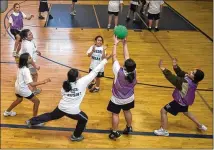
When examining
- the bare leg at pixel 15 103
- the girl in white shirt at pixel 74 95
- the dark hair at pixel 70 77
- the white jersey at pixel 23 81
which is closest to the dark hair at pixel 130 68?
the girl in white shirt at pixel 74 95

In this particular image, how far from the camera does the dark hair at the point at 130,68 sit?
443cm

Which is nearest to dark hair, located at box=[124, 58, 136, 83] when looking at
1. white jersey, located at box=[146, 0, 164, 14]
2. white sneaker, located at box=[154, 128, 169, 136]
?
white sneaker, located at box=[154, 128, 169, 136]

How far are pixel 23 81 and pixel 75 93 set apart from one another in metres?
1.01

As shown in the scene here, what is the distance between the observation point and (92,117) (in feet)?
18.7

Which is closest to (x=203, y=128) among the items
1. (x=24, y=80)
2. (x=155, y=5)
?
(x=24, y=80)

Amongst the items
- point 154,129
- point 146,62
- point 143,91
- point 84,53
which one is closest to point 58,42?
point 84,53

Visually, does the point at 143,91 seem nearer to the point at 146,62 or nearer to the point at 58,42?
the point at 146,62

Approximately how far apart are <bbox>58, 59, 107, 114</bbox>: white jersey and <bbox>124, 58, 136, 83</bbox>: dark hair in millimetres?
380

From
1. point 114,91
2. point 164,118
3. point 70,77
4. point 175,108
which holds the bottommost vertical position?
point 164,118

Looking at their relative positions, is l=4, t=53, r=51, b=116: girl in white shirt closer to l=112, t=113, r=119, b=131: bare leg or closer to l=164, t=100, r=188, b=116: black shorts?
l=112, t=113, r=119, b=131: bare leg

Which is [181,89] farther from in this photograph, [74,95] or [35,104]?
[35,104]

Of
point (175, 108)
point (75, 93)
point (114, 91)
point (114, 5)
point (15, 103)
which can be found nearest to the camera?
point (75, 93)

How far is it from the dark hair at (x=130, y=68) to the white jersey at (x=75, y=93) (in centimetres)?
38

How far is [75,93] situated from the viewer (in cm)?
454
